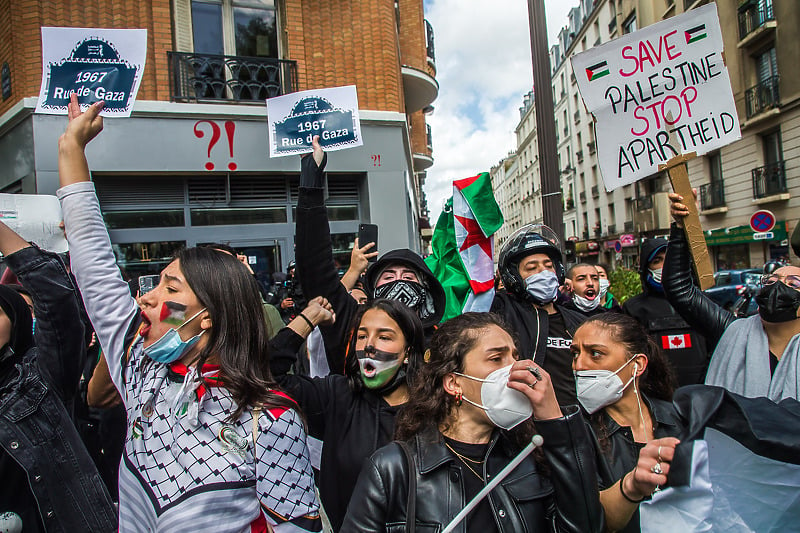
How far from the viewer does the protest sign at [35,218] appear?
408 centimetres

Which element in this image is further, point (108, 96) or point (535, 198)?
point (535, 198)

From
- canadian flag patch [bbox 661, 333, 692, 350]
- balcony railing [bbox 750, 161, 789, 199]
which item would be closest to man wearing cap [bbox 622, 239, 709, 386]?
canadian flag patch [bbox 661, 333, 692, 350]

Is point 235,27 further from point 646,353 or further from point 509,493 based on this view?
point 509,493

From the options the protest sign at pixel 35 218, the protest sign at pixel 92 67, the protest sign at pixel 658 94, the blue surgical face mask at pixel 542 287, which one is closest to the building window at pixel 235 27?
the protest sign at pixel 92 67

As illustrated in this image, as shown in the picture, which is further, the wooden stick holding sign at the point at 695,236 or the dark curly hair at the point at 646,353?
the wooden stick holding sign at the point at 695,236

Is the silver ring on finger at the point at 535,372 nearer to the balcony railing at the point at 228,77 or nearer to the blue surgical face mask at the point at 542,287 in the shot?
the blue surgical face mask at the point at 542,287

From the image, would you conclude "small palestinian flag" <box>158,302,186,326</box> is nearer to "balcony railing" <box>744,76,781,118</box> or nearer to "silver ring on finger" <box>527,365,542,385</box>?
"silver ring on finger" <box>527,365,542,385</box>

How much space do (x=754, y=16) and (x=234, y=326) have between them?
90.5 feet

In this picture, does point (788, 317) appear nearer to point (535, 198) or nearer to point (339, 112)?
point (339, 112)

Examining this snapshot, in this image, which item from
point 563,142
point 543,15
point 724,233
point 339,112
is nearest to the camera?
point 543,15

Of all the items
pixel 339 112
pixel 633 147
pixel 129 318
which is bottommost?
pixel 129 318

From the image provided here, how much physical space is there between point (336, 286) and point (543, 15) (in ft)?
11.0

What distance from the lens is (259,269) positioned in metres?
9.83

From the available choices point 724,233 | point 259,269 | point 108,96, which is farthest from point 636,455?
point 724,233
